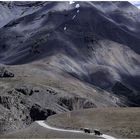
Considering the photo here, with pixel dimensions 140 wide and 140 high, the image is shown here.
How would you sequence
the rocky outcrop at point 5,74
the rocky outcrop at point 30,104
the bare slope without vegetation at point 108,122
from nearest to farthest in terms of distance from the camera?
1. the bare slope without vegetation at point 108,122
2. the rocky outcrop at point 30,104
3. the rocky outcrop at point 5,74

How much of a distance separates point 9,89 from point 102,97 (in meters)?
56.5

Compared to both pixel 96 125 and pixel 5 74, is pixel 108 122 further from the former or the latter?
pixel 5 74

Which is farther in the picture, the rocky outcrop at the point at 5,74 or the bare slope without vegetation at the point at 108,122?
the rocky outcrop at the point at 5,74

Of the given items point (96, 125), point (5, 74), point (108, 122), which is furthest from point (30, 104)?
point (108, 122)

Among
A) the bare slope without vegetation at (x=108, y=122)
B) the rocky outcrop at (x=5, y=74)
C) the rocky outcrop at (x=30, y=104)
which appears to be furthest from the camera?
the rocky outcrop at (x=5, y=74)

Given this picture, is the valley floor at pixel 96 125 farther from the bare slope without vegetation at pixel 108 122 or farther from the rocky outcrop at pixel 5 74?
the rocky outcrop at pixel 5 74

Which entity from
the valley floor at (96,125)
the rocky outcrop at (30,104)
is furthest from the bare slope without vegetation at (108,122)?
the rocky outcrop at (30,104)

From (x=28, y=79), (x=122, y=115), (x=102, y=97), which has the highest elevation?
(x=122, y=115)

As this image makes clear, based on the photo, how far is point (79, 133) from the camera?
225ft

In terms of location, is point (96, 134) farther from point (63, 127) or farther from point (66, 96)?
point (66, 96)

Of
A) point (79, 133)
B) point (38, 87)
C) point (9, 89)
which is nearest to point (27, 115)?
point (9, 89)

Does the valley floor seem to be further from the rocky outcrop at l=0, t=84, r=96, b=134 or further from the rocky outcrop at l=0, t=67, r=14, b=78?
the rocky outcrop at l=0, t=67, r=14, b=78

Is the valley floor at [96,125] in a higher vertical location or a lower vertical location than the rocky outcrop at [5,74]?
higher

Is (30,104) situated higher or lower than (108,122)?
lower
